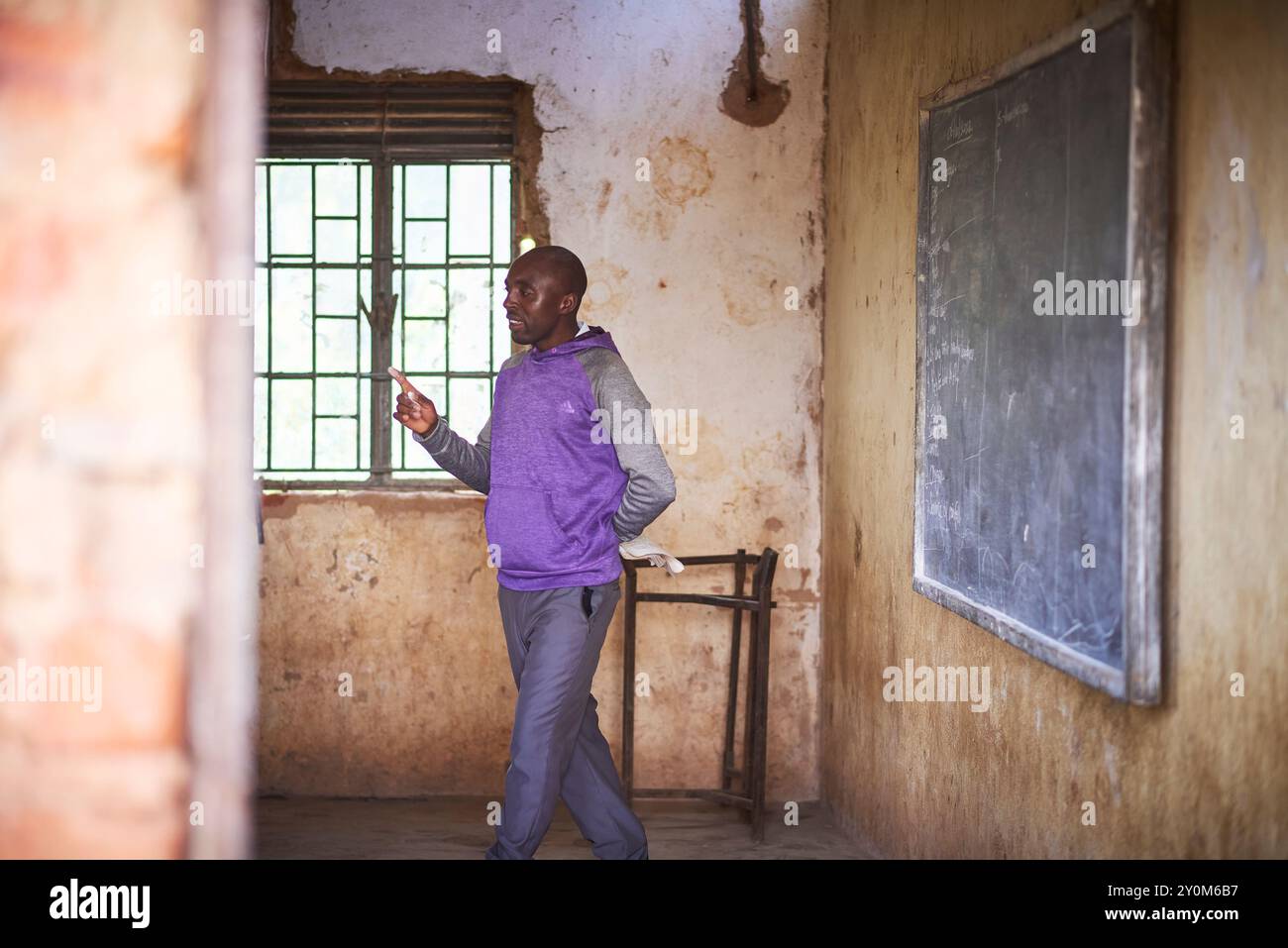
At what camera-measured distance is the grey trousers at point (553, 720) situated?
9.14 ft

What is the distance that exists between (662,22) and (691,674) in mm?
2360

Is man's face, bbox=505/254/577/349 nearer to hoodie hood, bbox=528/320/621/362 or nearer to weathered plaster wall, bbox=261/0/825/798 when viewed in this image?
hoodie hood, bbox=528/320/621/362

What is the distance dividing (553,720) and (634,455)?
0.68 m

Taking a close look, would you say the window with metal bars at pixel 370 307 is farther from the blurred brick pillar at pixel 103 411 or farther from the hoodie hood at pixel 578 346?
the blurred brick pillar at pixel 103 411

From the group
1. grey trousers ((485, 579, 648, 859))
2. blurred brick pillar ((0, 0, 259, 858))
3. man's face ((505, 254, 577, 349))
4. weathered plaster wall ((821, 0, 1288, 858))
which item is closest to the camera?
blurred brick pillar ((0, 0, 259, 858))

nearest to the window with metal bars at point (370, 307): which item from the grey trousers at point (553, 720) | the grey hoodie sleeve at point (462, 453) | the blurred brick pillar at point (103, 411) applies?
the grey hoodie sleeve at point (462, 453)

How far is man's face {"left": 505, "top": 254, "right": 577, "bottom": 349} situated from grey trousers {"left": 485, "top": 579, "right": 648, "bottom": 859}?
26.6 inches

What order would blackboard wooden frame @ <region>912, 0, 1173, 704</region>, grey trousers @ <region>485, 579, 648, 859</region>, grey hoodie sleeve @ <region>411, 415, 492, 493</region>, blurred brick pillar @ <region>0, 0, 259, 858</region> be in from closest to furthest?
blurred brick pillar @ <region>0, 0, 259, 858</region>, blackboard wooden frame @ <region>912, 0, 1173, 704</region>, grey trousers @ <region>485, 579, 648, 859</region>, grey hoodie sleeve @ <region>411, 415, 492, 493</region>

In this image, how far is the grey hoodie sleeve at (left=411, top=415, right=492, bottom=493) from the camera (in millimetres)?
3039

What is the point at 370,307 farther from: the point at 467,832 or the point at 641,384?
the point at 467,832

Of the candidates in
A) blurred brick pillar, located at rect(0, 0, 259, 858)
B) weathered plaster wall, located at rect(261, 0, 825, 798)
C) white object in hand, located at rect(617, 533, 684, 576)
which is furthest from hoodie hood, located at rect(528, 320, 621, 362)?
blurred brick pillar, located at rect(0, 0, 259, 858)

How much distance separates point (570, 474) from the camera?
2.89 meters

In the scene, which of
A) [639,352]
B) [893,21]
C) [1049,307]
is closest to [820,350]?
[639,352]

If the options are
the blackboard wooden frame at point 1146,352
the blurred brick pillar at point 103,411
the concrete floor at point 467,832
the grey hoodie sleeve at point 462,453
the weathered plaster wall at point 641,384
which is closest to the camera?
the blurred brick pillar at point 103,411
